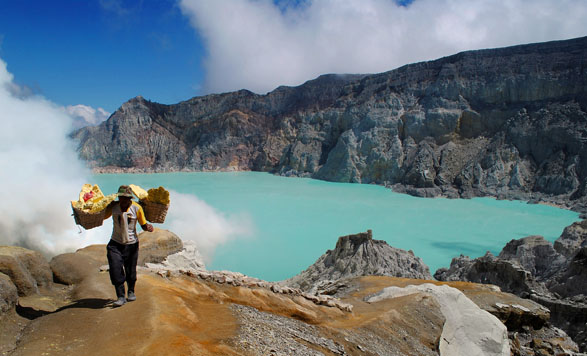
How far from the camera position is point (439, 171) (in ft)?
136

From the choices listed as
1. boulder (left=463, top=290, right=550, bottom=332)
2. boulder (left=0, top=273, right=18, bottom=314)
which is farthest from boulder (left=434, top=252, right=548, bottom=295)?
boulder (left=0, top=273, right=18, bottom=314)

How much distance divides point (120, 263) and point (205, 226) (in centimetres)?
1640

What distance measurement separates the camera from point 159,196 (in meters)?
5.38

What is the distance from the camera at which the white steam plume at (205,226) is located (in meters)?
18.7

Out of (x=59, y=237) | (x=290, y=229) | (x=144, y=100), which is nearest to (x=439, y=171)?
(x=290, y=229)

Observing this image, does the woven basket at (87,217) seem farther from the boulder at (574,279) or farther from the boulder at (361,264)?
the boulder at (574,279)

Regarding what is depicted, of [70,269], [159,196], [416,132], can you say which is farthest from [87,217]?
[416,132]

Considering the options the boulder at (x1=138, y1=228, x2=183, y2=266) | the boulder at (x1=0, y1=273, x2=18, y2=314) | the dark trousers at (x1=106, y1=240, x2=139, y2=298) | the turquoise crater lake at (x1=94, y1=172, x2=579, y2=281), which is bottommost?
the turquoise crater lake at (x1=94, y1=172, x2=579, y2=281)

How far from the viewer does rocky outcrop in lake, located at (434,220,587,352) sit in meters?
9.32

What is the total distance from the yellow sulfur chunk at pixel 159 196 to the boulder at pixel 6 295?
1887mm

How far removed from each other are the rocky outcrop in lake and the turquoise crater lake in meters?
3.45

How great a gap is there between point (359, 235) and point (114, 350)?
1110 cm

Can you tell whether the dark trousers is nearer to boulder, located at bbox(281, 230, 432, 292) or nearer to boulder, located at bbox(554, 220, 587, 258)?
boulder, located at bbox(281, 230, 432, 292)

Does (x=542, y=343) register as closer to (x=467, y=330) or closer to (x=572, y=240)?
(x=467, y=330)
